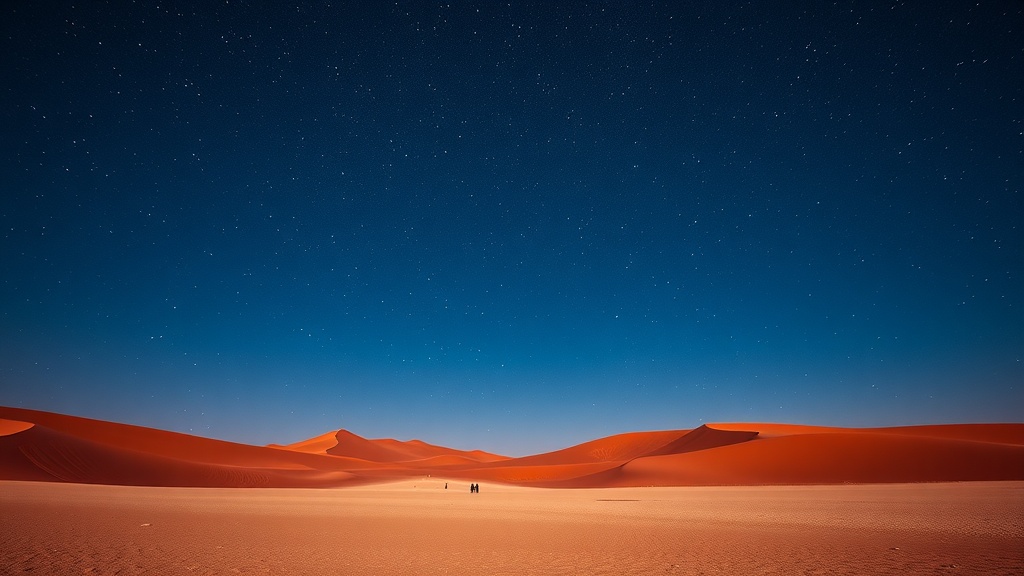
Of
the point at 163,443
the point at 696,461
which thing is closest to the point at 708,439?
the point at 696,461

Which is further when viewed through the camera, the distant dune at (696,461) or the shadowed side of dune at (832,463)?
the distant dune at (696,461)


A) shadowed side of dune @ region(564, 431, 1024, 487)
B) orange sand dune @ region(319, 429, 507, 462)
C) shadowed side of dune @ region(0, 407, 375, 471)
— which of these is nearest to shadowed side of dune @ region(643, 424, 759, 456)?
shadowed side of dune @ region(564, 431, 1024, 487)

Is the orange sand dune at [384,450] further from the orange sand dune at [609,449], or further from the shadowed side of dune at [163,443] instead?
the shadowed side of dune at [163,443]

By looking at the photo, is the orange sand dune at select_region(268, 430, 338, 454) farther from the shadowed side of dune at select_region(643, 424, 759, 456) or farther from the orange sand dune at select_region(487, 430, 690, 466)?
the shadowed side of dune at select_region(643, 424, 759, 456)

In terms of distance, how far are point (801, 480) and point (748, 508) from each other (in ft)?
73.4

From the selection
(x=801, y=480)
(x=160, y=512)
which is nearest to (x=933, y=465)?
(x=801, y=480)

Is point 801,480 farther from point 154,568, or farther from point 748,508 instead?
point 154,568

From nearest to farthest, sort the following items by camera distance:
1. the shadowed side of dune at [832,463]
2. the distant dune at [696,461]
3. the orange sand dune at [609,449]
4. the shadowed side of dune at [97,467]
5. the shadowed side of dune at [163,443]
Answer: the shadowed side of dune at [832,463] → the distant dune at [696,461] → the shadowed side of dune at [97,467] → the shadowed side of dune at [163,443] → the orange sand dune at [609,449]

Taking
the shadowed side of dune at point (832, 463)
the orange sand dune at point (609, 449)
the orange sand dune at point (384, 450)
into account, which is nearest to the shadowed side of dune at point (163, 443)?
the orange sand dune at point (384, 450)

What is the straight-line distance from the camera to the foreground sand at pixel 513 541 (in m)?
8.41

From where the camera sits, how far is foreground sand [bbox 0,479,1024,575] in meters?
8.41

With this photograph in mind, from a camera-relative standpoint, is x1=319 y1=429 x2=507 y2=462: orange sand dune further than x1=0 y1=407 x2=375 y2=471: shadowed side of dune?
Yes

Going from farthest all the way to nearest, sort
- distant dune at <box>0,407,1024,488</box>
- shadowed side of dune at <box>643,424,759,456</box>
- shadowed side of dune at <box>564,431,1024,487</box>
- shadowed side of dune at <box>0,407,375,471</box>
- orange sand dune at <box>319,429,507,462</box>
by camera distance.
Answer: orange sand dune at <box>319,429,507,462</box>
shadowed side of dune at <box>0,407,375,471</box>
shadowed side of dune at <box>643,424,759,456</box>
distant dune at <box>0,407,1024,488</box>
shadowed side of dune at <box>564,431,1024,487</box>

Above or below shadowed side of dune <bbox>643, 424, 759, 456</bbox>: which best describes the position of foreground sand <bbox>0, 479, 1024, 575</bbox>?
below
